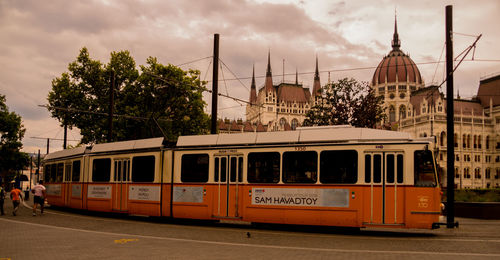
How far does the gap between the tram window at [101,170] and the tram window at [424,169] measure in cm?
1265

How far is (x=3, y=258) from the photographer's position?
923 cm

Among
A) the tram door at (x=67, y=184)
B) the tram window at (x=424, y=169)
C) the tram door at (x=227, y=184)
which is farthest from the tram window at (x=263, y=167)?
the tram door at (x=67, y=184)

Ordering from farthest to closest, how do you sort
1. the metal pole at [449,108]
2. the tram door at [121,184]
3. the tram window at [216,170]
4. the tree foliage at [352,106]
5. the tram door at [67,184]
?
the tree foliage at [352,106]
the tram door at [67,184]
the tram door at [121,184]
the metal pole at [449,108]
the tram window at [216,170]

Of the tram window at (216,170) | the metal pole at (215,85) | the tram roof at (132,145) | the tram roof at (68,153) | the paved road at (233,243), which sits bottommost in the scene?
the paved road at (233,243)

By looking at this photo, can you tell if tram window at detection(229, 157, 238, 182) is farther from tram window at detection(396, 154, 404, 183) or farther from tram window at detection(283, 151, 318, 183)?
tram window at detection(396, 154, 404, 183)

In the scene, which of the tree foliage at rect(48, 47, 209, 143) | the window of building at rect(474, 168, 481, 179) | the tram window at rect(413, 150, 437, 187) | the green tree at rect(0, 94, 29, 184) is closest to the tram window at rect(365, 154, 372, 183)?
the tram window at rect(413, 150, 437, 187)

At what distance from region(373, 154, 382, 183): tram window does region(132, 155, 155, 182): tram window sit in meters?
8.40

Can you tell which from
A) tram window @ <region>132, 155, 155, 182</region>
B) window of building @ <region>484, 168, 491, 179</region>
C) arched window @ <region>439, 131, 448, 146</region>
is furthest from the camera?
window of building @ <region>484, 168, 491, 179</region>

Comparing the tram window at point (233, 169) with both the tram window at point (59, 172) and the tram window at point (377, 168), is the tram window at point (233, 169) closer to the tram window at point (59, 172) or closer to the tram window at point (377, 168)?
the tram window at point (377, 168)

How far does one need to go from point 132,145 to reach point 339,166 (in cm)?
896

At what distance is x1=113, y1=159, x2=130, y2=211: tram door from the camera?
18.6 meters

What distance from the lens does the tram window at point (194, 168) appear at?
1598 cm

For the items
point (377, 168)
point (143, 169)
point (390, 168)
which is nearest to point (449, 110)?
point (390, 168)

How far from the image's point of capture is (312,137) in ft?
46.4
